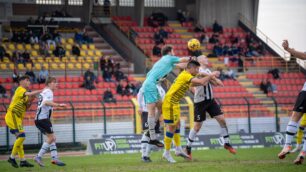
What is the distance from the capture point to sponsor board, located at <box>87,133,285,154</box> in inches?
1038

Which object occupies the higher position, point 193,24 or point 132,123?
point 193,24

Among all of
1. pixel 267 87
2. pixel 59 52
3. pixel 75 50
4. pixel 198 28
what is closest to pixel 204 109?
pixel 59 52

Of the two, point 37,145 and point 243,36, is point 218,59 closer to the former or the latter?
point 243,36

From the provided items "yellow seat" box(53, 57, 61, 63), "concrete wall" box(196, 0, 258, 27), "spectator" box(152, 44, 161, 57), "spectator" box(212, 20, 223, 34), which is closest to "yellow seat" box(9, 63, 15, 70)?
"yellow seat" box(53, 57, 61, 63)

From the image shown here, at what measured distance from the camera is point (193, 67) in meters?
17.4

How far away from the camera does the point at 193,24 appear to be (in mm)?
48062

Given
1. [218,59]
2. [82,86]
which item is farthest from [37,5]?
[218,59]

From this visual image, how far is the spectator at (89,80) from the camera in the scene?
3691 centimetres

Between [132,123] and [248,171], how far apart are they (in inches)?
626

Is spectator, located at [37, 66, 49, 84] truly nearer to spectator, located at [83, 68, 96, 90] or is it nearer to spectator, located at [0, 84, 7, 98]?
spectator, located at [83, 68, 96, 90]

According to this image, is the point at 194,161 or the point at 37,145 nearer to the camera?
the point at 194,161

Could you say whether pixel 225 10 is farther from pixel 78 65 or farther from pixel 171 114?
pixel 171 114

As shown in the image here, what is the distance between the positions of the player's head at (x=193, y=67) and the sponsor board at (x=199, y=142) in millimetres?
9477

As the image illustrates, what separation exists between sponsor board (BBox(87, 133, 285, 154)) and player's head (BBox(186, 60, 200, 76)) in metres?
9.48
